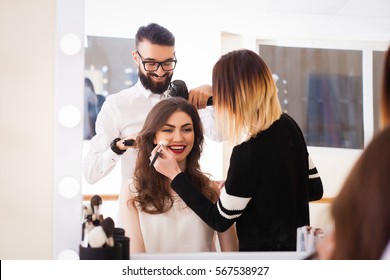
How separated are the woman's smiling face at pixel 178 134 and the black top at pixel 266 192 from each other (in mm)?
53

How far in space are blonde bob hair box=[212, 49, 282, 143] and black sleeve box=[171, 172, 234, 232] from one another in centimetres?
13

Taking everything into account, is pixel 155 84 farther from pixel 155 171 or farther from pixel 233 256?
pixel 233 256

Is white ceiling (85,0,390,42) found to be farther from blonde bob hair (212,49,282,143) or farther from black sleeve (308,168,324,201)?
black sleeve (308,168,324,201)

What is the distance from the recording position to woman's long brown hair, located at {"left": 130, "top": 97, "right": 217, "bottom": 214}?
0.90 m

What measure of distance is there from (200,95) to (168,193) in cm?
21

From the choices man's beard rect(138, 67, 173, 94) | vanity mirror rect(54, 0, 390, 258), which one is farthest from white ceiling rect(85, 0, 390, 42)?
man's beard rect(138, 67, 173, 94)

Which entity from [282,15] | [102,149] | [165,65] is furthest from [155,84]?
[282,15]

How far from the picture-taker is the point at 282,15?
0.96 meters

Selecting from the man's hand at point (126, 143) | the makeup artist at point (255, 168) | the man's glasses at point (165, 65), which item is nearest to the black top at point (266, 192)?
the makeup artist at point (255, 168)

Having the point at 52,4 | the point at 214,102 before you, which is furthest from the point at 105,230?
the point at 52,4

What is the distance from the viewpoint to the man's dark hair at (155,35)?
911 mm

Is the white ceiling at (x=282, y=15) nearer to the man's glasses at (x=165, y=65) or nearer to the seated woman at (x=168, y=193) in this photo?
the man's glasses at (x=165, y=65)

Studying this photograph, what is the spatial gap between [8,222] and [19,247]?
0.18ft
